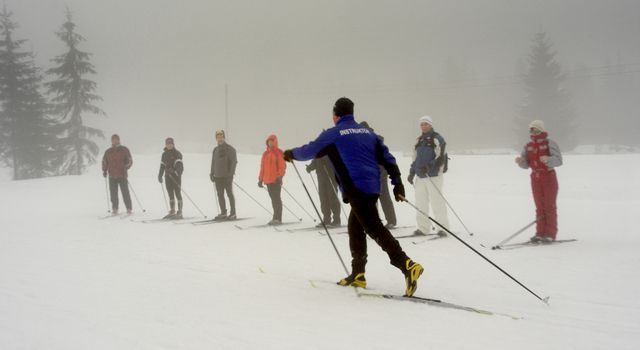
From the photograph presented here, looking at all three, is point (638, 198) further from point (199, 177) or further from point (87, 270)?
point (199, 177)

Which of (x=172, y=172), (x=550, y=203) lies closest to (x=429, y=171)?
(x=550, y=203)

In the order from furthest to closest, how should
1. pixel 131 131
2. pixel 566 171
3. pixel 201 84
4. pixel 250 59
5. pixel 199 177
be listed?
pixel 250 59 < pixel 201 84 < pixel 131 131 < pixel 199 177 < pixel 566 171

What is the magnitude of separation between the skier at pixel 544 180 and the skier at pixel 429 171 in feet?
5.27

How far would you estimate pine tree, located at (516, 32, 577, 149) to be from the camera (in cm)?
4856

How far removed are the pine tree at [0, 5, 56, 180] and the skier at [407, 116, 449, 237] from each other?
3415 cm

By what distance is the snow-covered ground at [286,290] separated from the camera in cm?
334

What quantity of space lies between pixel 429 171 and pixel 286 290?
4.54 m

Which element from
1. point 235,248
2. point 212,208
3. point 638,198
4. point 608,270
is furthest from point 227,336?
point 638,198

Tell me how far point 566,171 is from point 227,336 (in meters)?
21.5

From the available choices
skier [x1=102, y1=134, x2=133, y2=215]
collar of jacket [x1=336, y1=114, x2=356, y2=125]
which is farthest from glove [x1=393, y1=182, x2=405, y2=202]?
skier [x1=102, y1=134, x2=133, y2=215]

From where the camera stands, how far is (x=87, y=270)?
18.6ft

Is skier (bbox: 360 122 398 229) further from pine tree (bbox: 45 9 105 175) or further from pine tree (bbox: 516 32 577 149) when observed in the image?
pine tree (bbox: 516 32 577 149)

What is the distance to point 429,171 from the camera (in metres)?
8.23

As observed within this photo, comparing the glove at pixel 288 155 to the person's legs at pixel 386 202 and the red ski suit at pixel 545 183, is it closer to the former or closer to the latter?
the person's legs at pixel 386 202
